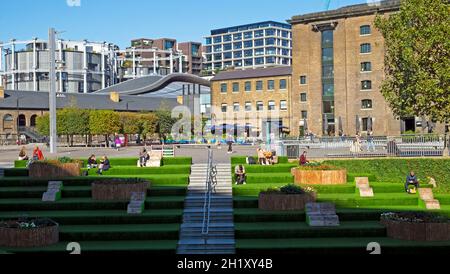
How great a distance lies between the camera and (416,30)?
40.1 metres

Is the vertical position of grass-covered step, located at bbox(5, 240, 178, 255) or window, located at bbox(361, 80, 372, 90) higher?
window, located at bbox(361, 80, 372, 90)

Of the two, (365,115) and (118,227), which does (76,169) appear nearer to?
(118,227)

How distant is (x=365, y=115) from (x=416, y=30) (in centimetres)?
3373

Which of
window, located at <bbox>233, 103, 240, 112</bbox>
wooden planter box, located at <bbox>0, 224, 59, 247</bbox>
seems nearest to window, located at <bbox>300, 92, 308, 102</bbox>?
window, located at <bbox>233, 103, 240, 112</bbox>

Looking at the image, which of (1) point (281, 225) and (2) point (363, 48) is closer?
(1) point (281, 225)

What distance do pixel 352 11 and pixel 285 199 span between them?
162 ft

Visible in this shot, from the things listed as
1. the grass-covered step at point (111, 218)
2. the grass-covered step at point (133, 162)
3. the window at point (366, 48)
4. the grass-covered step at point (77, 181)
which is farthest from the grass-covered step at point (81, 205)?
the window at point (366, 48)

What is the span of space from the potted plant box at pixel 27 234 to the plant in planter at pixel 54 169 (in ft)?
36.1

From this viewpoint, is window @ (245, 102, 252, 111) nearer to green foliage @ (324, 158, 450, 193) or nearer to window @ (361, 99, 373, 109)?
window @ (361, 99, 373, 109)

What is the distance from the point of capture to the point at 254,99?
9062cm

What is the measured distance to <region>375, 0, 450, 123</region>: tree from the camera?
128ft

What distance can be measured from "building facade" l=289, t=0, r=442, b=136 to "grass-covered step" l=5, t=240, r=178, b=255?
170 feet

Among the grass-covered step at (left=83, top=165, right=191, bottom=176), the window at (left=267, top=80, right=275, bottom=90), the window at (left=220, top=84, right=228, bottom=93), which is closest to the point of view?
the grass-covered step at (left=83, top=165, right=191, bottom=176)

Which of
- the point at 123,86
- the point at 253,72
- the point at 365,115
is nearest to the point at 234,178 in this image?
the point at 365,115
